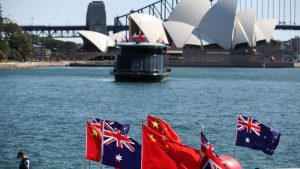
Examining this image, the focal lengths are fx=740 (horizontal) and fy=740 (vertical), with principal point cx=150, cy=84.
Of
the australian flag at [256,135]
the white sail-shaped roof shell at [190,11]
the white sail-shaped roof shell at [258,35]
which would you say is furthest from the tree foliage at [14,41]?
the australian flag at [256,135]

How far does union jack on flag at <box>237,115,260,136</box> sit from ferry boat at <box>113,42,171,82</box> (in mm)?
57440

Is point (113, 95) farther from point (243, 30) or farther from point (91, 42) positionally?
point (91, 42)

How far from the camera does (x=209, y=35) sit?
15812 centimetres

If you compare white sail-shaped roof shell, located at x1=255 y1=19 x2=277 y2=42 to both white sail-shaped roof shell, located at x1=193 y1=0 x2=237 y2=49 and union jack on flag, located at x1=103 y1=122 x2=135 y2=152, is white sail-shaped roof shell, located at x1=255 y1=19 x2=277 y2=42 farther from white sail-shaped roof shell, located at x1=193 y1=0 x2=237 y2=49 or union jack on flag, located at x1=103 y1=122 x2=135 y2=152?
union jack on flag, located at x1=103 y1=122 x2=135 y2=152

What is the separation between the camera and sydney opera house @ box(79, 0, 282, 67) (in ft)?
484

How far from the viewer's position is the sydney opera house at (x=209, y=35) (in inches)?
5812

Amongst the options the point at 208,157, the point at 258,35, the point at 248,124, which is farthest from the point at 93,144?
the point at 258,35

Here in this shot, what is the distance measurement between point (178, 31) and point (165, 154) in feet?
479

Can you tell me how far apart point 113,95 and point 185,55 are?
106m

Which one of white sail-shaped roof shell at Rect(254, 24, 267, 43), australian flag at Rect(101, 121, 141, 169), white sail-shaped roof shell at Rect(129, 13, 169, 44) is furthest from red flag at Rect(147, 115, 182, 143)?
white sail-shaped roof shell at Rect(254, 24, 267, 43)

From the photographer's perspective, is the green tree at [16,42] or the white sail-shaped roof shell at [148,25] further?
the white sail-shaped roof shell at [148,25]

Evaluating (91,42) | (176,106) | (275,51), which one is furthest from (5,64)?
(176,106)

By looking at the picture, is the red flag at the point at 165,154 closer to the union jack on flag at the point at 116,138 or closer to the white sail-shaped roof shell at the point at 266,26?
the union jack on flag at the point at 116,138

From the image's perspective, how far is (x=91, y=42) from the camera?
17238 centimetres
